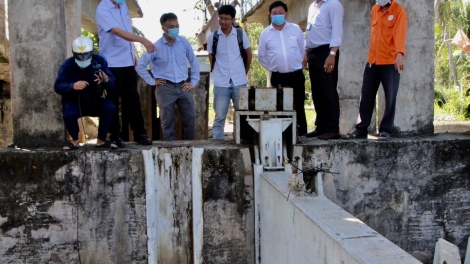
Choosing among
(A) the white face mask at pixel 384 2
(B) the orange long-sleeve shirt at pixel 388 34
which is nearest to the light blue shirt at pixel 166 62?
(B) the orange long-sleeve shirt at pixel 388 34

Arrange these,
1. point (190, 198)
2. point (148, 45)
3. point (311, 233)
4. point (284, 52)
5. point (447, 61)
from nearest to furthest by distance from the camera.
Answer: point (311, 233), point (190, 198), point (148, 45), point (284, 52), point (447, 61)

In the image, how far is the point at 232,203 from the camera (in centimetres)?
549

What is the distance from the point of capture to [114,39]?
19.7 ft

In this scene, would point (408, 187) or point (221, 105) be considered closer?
point (408, 187)

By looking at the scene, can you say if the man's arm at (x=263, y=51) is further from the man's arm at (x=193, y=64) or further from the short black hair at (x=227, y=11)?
the man's arm at (x=193, y=64)

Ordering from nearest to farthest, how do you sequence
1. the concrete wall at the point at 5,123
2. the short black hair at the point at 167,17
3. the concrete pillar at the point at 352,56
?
the short black hair at the point at 167,17 → the concrete pillar at the point at 352,56 → the concrete wall at the point at 5,123

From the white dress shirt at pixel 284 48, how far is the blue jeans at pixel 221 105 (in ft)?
1.91

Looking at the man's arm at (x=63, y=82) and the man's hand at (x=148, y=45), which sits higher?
the man's hand at (x=148, y=45)

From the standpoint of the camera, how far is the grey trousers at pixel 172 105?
6676 mm

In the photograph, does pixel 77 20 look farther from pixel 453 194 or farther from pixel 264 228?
pixel 453 194

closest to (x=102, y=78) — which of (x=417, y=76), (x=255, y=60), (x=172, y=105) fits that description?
(x=172, y=105)

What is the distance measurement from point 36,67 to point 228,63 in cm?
232

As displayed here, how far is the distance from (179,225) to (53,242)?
50.8 inches

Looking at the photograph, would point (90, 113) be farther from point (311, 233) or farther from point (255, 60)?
point (255, 60)
